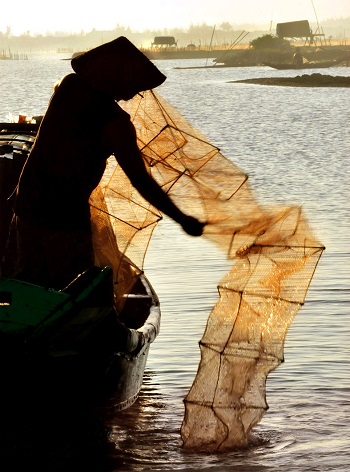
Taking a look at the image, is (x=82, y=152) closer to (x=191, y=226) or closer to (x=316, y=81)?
(x=191, y=226)

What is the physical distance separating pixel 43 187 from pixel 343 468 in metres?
2.27

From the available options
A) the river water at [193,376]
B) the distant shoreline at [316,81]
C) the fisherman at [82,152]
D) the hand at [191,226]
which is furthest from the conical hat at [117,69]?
the distant shoreline at [316,81]

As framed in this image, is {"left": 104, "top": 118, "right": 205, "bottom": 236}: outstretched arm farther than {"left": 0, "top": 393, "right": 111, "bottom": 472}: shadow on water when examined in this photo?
No

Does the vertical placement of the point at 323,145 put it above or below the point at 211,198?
below

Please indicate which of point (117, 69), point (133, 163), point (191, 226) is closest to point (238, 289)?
point (191, 226)

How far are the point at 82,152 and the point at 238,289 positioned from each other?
1237 millimetres

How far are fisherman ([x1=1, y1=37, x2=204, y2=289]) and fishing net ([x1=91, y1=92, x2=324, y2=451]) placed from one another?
43 centimetres

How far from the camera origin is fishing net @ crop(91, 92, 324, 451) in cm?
660

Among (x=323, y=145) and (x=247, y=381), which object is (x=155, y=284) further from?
(x=323, y=145)

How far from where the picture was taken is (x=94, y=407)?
6469mm

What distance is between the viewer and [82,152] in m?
5.98

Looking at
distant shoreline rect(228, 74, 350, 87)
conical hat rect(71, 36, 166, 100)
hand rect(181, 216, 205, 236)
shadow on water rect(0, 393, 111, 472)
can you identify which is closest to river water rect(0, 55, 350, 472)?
shadow on water rect(0, 393, 111, 472)

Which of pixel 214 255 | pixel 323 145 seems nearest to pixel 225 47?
pixel 323 145

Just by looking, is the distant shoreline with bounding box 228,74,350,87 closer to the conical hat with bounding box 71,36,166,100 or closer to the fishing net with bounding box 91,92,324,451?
the fishing net with bounding box 91,92,324,451
